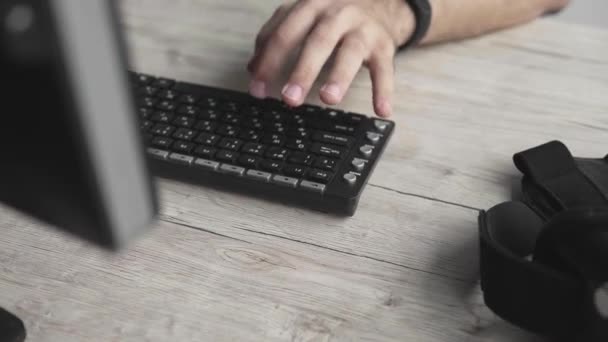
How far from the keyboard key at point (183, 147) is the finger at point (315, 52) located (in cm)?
11

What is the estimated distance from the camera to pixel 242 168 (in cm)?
59

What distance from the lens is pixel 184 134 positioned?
2.06 feet

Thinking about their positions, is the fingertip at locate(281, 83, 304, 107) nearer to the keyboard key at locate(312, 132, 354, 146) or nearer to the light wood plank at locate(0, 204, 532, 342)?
the keyboard key at locate(312, 132, 354, 146)

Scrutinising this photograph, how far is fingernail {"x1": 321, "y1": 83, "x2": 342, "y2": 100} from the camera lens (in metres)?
0.69

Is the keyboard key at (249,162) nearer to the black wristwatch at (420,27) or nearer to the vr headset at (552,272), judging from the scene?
the vr headset at (552,272)

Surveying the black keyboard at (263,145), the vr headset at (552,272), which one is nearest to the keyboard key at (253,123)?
the black keyboard at (263,145)

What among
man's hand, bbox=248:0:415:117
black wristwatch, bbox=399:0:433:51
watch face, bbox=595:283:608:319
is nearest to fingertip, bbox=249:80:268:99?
man's hand, bbox=248:0:415:117

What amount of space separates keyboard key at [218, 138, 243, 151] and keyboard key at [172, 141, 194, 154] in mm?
26

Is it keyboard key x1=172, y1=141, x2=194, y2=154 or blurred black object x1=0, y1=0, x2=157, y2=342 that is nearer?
blurred black object x1=0, y1=0, x2=157, y2=342

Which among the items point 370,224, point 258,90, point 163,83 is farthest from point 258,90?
point 370,224

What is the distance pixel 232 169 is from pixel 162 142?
0.08 meters

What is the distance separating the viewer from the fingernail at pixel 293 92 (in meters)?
0.66

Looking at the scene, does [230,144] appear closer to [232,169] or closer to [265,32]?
[232,169]

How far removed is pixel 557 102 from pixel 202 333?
1.60 ft
